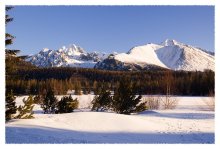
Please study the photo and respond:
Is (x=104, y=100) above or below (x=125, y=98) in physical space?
below

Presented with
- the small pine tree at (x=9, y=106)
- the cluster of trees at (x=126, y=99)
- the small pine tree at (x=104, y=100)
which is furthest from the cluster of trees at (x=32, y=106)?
the cluster of trees at (x=126, y=99)

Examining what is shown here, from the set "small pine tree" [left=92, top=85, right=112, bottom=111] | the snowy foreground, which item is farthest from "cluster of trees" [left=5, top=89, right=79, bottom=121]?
"small pine tree" [left=92, top=85, right=112, bottom=111]

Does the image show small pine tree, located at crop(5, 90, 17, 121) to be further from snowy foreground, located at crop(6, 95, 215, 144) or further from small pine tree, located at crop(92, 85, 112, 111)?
small pine tree, located at crop(92, 85, 112, 111)

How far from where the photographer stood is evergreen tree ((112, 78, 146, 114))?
68.0 ft

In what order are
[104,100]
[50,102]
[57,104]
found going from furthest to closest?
[104,100]
[50,102]
[57,104]

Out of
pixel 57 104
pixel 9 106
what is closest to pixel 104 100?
pixel 57 104

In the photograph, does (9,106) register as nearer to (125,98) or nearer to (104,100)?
(125,98)

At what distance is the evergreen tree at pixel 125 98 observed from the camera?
20734 mm

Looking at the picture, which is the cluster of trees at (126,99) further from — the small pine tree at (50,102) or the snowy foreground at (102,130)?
the snowy foreground at (102,130)

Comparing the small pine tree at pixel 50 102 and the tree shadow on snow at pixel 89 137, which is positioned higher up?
the small pine tree at pixel 50 102

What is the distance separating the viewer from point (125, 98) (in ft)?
68.0
